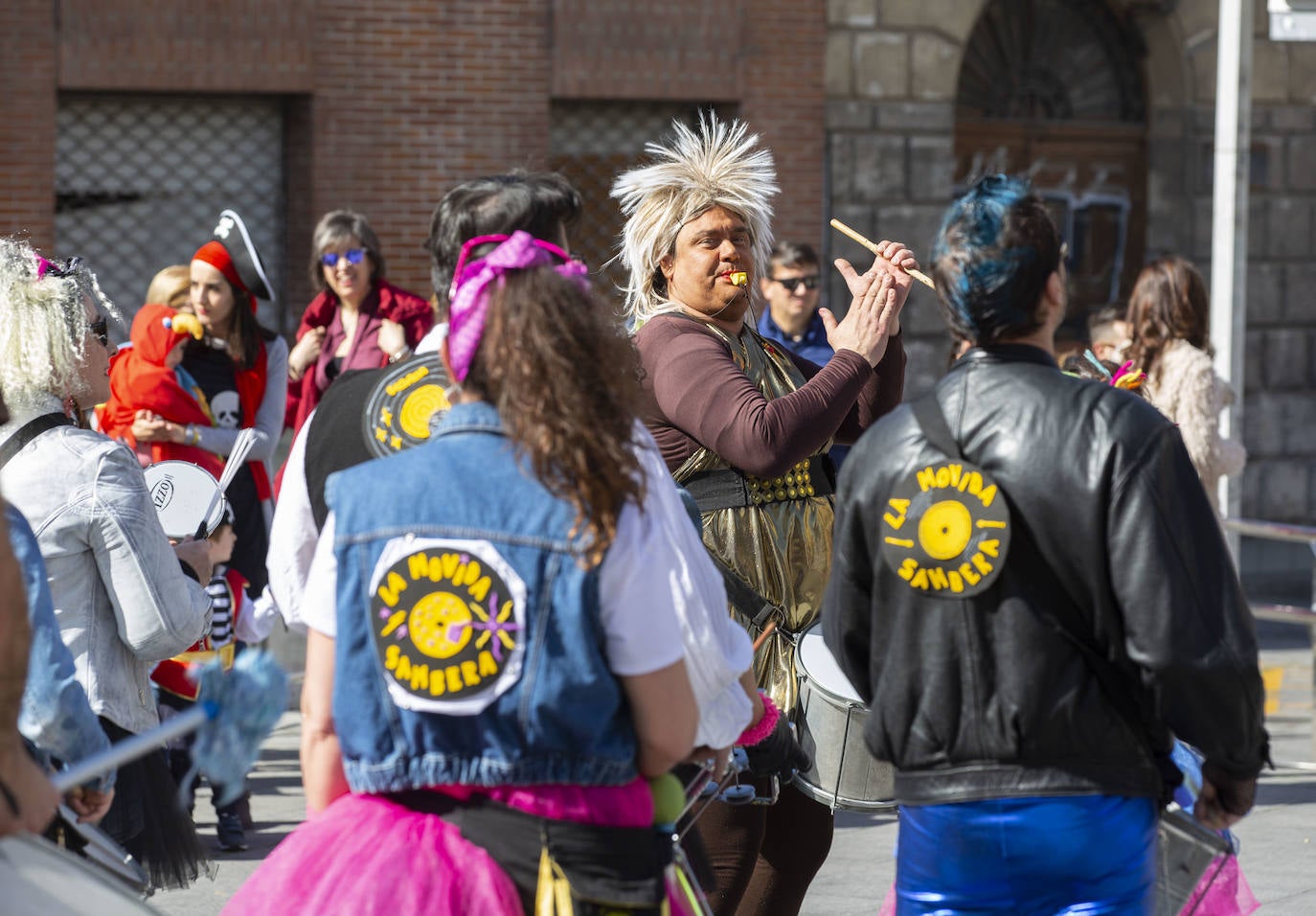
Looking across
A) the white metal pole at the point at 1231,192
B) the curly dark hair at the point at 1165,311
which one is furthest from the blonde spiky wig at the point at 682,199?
the white metal pole at the point at 1231,192

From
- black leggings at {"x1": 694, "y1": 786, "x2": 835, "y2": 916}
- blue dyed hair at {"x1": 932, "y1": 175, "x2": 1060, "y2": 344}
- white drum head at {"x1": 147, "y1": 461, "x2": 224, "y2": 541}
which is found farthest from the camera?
white drum head at {"x1": 147, "y1": 461, "x2": 224, "y2": 541}

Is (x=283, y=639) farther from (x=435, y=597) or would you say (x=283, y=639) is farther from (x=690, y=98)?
(x=435, y=597)

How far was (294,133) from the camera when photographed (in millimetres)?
12328

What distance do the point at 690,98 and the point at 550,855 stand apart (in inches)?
430

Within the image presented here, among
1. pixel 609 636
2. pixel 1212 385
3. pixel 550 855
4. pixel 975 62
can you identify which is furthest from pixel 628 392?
pixel 975 62

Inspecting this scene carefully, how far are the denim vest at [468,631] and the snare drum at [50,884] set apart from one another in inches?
14.8

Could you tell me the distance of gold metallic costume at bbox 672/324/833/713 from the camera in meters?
4.07

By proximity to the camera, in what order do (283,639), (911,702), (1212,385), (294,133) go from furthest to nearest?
(294,133), (283,639), (1212,385), (911,702)

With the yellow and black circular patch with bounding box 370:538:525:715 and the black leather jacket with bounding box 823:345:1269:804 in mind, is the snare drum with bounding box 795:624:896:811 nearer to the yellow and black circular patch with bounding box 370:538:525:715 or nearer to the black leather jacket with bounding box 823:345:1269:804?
the black leather jacket with bounding box 823:345:1269:804

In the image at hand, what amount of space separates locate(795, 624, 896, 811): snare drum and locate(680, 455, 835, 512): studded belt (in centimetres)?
Answer: 35

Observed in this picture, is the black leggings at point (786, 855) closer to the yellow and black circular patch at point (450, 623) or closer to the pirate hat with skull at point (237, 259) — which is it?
the yellow and black circular patch at point (450, 623)

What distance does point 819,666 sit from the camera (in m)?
4.07

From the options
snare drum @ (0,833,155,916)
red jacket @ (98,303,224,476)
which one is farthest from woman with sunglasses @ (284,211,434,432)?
Result: snare drum @ (0,833,155,916)

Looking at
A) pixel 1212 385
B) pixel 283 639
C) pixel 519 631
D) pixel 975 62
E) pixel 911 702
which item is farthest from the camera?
pixel 975 62
